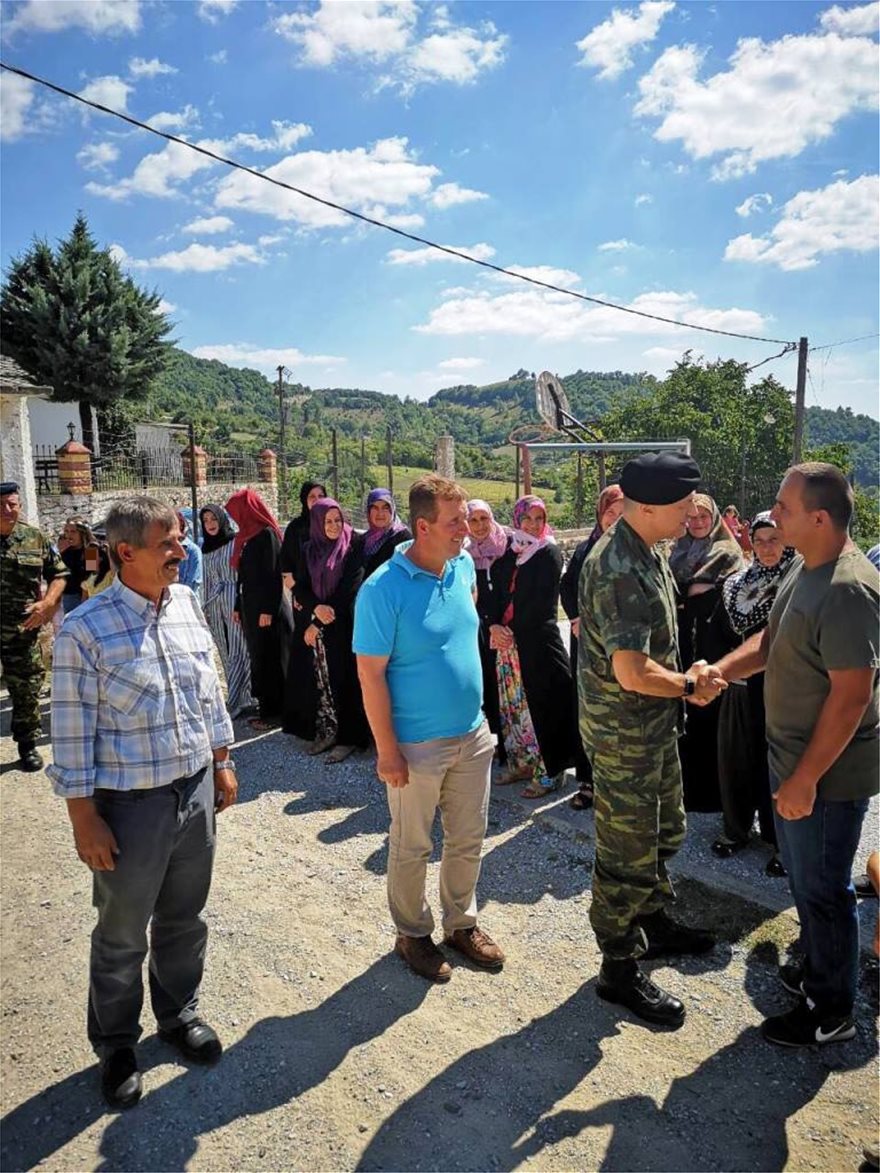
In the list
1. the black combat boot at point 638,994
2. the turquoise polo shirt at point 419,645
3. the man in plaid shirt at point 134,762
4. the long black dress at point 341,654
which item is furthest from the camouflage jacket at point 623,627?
the long black dress at point 341,654

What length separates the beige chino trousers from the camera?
108 inches

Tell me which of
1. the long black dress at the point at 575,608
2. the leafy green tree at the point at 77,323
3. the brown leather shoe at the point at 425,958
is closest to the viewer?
the brown leather shoe at the point at 425,958

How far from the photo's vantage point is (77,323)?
24.7 meters

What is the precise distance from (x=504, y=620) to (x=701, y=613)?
3.91 ft

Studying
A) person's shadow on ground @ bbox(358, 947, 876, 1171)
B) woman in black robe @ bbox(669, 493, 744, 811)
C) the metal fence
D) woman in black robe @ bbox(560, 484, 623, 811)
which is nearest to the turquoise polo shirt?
person's shadow on ground @ bbox(358, 947, 876, 1171)

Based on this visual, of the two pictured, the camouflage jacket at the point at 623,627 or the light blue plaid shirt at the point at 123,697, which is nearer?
the light blue plaid shirt at the point at 123,697

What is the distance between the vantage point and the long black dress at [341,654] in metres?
5.32

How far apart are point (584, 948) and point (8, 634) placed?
4.40 metres

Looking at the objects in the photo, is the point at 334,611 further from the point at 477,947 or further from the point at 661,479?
the point at 661,479

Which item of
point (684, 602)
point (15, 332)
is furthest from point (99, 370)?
point (684, 602)

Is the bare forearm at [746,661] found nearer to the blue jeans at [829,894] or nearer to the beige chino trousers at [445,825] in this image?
the blue jeans at [829,894]

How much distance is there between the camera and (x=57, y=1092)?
7.78ft

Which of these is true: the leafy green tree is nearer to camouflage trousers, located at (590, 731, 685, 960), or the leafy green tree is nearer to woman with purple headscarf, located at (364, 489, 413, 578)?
woman with purple headscarf, located at (364, 489, 413, 578)

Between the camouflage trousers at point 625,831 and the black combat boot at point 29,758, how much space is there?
420 centimetres
